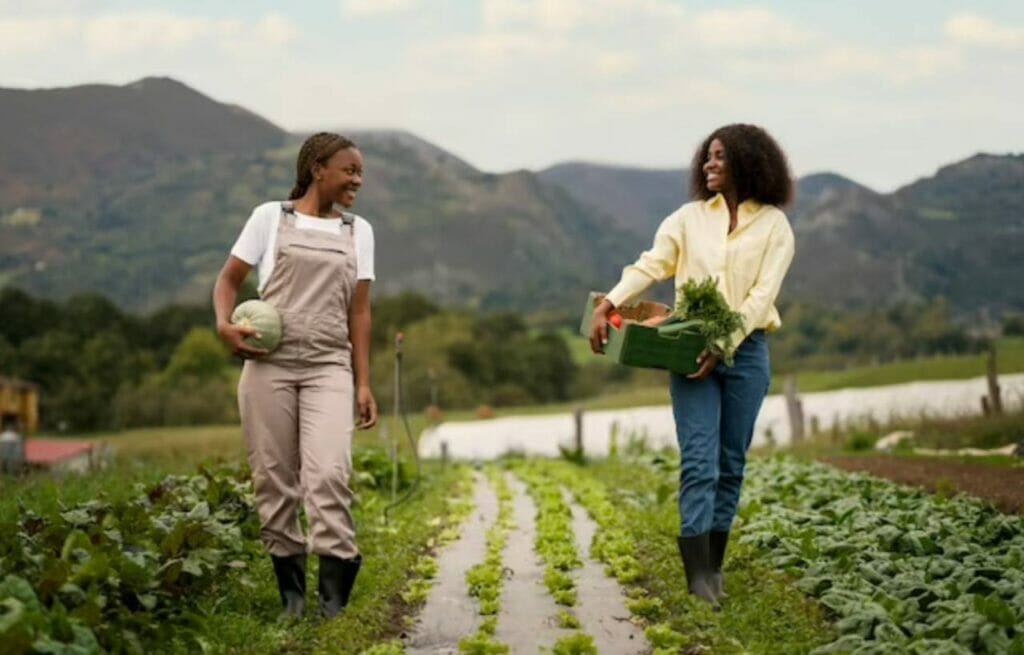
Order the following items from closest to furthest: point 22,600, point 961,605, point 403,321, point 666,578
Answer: point 22,600 → point 961,605 → point 666,578 → point 403,321

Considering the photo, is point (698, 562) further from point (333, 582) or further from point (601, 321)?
point (333, 582)

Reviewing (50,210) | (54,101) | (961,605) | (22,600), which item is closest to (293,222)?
(22,600)

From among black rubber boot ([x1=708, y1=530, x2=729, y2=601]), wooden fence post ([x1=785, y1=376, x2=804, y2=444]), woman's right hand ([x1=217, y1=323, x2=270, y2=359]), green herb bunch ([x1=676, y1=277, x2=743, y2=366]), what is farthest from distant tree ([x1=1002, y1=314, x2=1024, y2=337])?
woman's right hand ([x1=217, y1=323, x2=270, y2=359])

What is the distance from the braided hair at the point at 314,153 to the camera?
7688mm

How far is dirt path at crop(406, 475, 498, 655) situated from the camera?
717 cm

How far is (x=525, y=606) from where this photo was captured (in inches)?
321

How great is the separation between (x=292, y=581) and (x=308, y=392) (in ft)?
3.13

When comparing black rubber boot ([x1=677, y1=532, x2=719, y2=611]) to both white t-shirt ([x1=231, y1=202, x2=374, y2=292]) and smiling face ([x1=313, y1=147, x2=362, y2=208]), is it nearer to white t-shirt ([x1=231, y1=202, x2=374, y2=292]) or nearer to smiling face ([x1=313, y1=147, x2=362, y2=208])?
white t-shirt ([x1=231, y1=202, x2=374, y2=292])

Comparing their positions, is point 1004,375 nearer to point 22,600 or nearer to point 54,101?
point 22,600

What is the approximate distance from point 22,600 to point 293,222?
265 centimetres

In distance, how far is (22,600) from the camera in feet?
18.2

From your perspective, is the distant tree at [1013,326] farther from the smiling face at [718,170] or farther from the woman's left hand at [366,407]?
the woman's left hand at [366,407]

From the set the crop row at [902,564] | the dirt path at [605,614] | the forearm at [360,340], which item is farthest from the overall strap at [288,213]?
the crop row at [902,564]

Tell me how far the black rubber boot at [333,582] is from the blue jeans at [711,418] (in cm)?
166
